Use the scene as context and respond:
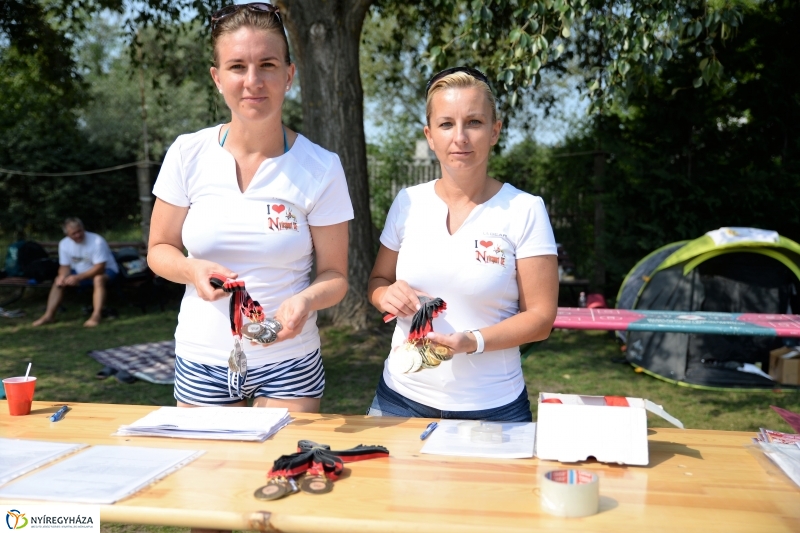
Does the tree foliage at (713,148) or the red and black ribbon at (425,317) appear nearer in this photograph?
the red and black ribbon at (425,317)

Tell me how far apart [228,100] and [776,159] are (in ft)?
26.1

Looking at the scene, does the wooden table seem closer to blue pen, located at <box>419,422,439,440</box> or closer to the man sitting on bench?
blue pen, located at <box>419,422,439,440</box>

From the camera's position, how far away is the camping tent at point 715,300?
6738 millimetres

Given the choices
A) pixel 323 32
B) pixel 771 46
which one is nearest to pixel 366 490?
pixel 323 32

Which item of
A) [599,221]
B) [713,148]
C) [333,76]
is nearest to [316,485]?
[333,76]

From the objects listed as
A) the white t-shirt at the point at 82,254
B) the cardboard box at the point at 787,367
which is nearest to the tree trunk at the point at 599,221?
the cardboard box at the point at 787,367

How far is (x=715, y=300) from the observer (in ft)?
23.3

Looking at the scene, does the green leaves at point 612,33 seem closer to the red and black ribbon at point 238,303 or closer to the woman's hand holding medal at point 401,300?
the woman's hand holding medal at point 401,300

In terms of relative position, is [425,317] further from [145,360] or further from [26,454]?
[145,360]

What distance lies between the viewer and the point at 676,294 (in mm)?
7098

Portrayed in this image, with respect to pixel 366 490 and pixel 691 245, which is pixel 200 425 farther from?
pixel 691 245

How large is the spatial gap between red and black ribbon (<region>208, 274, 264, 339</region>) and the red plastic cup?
82cm

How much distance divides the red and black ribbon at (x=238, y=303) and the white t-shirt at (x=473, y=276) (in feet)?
1.60

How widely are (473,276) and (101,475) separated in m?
1.17
